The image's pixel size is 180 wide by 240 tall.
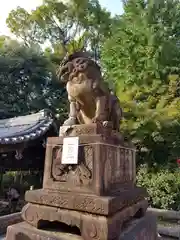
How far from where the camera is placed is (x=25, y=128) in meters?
6.70

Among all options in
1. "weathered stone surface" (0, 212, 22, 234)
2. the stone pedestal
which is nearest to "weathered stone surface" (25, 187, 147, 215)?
the stone pedestal

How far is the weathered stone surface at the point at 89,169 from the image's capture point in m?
2.01

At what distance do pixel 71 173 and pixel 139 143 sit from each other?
6.88m

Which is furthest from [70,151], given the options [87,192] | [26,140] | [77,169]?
[26,140]

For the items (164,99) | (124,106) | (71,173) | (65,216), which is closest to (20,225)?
(65,216)

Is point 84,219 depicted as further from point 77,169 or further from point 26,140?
point 26,140

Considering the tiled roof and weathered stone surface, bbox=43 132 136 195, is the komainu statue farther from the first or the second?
the tiled roof

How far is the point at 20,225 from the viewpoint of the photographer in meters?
2.20

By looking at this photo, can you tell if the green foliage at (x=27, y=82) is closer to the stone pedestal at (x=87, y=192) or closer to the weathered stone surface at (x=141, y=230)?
the weathered stone surface at (x=141, y=230)

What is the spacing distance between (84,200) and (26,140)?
14.1 feet

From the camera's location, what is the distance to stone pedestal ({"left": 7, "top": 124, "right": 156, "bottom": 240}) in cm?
188

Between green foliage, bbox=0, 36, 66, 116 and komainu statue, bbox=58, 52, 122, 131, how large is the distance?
9.61 meters

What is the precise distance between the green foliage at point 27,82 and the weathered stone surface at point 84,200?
32.7 ft

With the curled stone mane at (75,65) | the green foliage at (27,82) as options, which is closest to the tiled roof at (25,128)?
the curled stone mane at (75,65)
